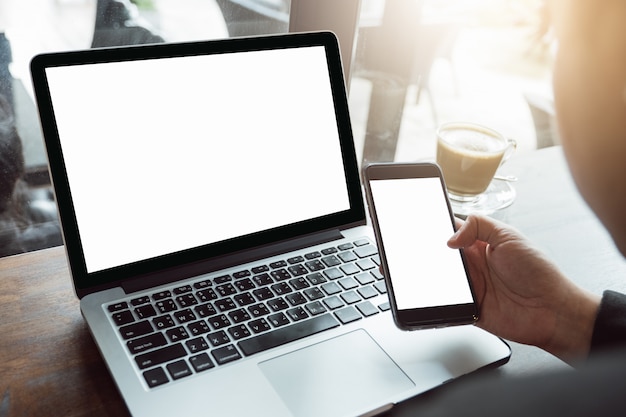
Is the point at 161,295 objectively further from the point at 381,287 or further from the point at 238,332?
the point at 381,287

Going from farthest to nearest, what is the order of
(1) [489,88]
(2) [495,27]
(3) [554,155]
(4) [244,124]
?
(2) [495,27], (1) [489,88], (3) [554,155], (4) [244,124]

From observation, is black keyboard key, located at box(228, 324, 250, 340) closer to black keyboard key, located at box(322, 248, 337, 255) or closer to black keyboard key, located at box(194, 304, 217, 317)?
black keyboard key, located at box(194, 304, 217, 317)

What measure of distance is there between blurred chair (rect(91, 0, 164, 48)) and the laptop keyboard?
39 cm

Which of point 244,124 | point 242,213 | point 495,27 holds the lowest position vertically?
point 495,27

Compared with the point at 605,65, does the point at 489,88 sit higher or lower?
lower

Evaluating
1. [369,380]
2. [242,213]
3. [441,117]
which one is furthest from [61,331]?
[441,117]

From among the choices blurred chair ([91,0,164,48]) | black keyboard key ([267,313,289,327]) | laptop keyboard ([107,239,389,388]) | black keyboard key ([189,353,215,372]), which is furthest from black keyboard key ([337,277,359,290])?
blurred chair ([91,0,164,48])

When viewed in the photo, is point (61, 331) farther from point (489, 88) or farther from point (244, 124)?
point (489, 88)

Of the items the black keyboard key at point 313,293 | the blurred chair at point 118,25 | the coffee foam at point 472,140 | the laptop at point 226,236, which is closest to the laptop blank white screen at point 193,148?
the laptop at point 226,236

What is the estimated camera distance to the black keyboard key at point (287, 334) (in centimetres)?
67

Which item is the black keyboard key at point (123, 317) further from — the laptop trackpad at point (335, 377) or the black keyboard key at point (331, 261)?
the black keyboard key at point (331, 261)

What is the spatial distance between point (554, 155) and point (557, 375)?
1.02m

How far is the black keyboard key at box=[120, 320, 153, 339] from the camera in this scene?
66 centimetres

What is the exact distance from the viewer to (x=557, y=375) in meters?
0.34
